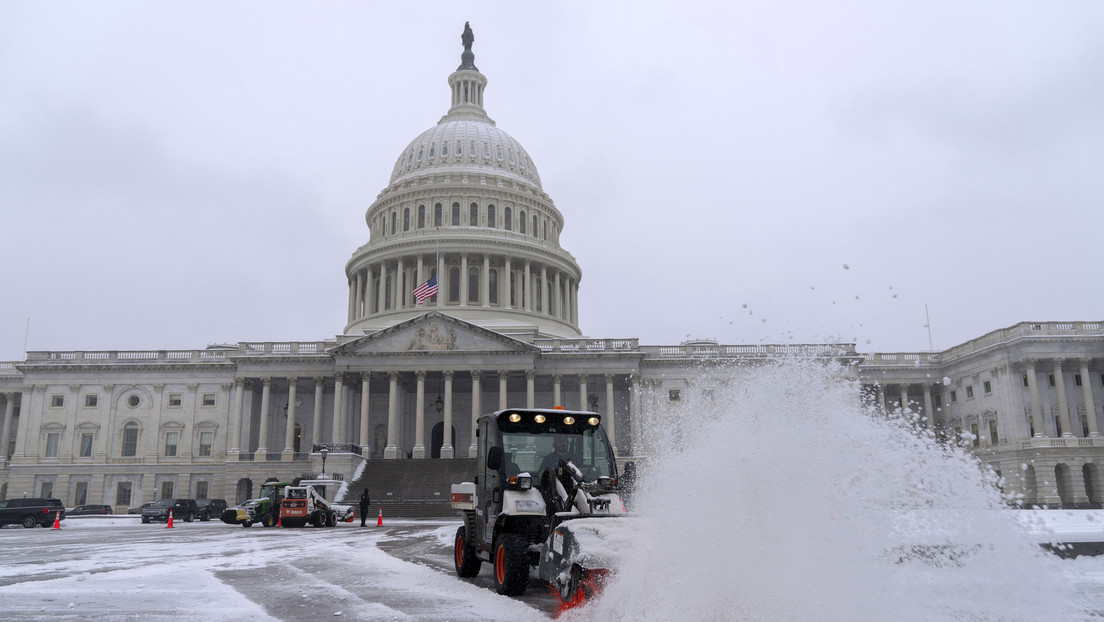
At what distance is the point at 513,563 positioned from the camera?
10438mm

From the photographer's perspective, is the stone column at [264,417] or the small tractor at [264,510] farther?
the stone column at [264,417]

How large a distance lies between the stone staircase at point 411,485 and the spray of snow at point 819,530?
3467 cm

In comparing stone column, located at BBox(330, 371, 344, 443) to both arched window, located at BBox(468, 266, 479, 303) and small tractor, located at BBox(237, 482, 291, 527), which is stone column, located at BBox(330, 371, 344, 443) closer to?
arched window, located at BBox(468, 266, 479, 303)

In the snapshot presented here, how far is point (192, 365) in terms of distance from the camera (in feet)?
199

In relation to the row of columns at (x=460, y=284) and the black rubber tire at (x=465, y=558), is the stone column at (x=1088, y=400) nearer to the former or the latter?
the row of columns at (x=460, y=284)

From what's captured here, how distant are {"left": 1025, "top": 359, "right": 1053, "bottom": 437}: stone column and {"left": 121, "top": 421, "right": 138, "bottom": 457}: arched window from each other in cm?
6458

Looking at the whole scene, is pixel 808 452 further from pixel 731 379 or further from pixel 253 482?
pixel 253 482

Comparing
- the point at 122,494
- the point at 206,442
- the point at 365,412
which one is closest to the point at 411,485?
the point at 365,412

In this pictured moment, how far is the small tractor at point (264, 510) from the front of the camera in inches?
1405

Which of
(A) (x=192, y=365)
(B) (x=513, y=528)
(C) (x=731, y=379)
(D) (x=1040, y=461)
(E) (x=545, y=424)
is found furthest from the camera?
(A) (x=192, y=365)

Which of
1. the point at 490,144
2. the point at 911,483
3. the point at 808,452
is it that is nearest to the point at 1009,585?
the point at 911,483

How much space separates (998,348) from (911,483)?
55.3 metres

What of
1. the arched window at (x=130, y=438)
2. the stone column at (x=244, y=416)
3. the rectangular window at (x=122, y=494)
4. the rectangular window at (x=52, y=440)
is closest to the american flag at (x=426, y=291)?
the stone column at (x=244, y=416)

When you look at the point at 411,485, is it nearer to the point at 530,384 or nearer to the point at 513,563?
the point at 530,384
